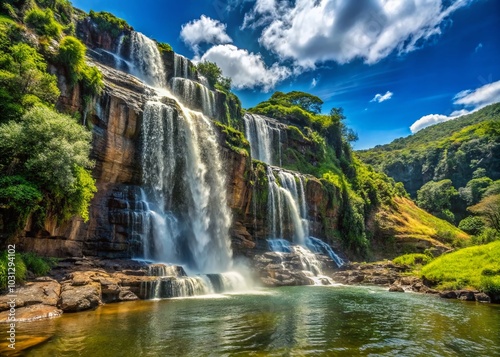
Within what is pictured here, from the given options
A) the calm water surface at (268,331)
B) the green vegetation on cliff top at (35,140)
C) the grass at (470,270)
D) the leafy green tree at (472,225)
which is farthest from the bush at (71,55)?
the leafy green tree at (472,225)

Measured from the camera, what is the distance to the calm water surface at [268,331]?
8.20 meters

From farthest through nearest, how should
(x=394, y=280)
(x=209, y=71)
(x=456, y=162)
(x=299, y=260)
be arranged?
(x=456, y=162), (x=209, y=71), (x=299, y=260), (x=394, y=280)

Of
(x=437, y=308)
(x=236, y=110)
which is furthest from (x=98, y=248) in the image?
(x=236, y=110)

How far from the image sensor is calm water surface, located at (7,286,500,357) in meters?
8.20

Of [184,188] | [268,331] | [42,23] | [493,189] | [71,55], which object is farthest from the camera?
[493,189]

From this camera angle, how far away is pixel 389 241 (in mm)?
49594

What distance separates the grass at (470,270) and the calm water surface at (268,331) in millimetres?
2673

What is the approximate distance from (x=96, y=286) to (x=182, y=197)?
1361 cm

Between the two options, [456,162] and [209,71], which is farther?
[456,162]

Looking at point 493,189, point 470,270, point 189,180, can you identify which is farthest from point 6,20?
point 493,189

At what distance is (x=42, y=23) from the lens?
22984mm

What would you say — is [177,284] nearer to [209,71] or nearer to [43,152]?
[43,152]

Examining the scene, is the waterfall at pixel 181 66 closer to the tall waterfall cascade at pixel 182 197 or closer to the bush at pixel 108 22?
the bush at pixel 108 22

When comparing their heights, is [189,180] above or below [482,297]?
above
